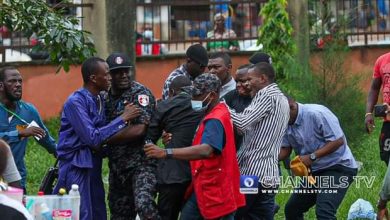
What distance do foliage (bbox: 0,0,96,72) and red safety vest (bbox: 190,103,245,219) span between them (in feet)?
7.73

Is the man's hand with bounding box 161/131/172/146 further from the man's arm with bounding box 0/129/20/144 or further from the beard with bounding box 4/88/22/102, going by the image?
the beard with bounding box 4/88/22/102

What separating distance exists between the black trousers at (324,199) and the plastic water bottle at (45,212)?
317 centimetres

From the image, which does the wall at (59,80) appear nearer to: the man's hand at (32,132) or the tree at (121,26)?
the tree at (121,26)

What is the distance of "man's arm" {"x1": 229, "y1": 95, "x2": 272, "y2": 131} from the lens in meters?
10.5

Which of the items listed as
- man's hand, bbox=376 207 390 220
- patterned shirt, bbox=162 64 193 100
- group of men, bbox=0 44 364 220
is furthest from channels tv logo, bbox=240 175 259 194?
man's hand, bbox=376 207 390 220

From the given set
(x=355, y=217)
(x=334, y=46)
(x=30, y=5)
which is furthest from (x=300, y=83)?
(x=30, y=5)

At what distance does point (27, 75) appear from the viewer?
19.0 metres

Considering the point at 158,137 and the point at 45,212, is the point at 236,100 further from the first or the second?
the point at 45,212

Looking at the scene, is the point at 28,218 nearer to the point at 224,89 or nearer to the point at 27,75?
the point at 224,89

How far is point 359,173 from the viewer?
607 inches

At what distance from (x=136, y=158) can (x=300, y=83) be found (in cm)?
596

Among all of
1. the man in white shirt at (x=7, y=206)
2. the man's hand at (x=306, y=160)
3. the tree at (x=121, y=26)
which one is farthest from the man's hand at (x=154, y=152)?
the tree at (x=121, y=26)

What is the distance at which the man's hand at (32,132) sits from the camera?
1112cm

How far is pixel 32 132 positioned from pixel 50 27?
1.41 m
